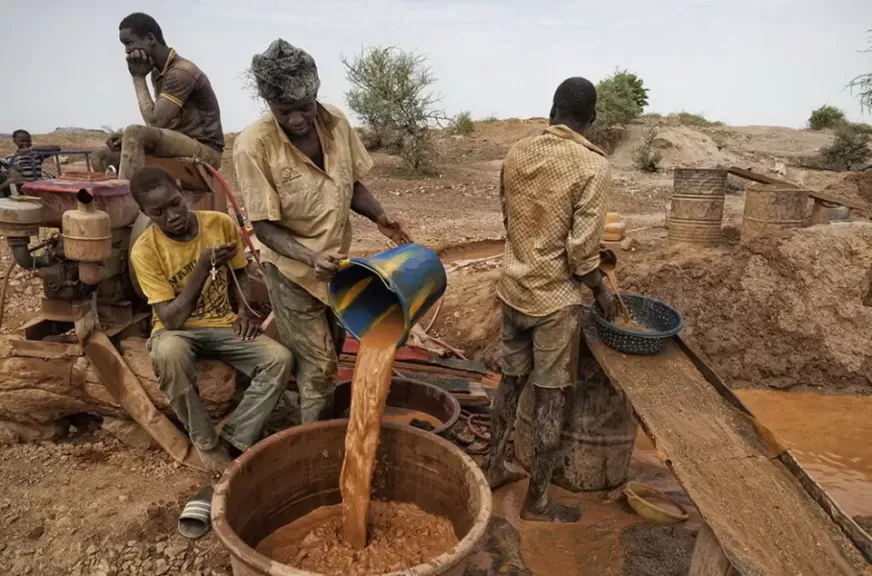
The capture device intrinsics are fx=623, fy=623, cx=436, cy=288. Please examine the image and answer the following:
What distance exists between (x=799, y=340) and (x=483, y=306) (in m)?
2.73

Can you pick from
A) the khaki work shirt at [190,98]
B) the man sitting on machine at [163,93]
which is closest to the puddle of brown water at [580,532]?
the man sitting on machine at [163,93]

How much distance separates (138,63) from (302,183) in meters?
1.96

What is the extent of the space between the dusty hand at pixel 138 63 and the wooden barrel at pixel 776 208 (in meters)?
5.57

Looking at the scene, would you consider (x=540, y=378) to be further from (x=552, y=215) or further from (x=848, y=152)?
(x=848, y=152)

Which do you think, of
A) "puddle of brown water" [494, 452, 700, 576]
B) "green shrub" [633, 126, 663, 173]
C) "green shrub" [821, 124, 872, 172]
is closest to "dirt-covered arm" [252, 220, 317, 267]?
"puddle of brown water" [494, 452, 700, 576]

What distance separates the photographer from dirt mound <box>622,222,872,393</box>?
5.23 meters

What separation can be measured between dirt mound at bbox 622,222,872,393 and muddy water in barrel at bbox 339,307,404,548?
149 inches

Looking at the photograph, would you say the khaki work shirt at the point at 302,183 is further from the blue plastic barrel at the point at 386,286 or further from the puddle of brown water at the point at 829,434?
the puddle of brown water at the point at 829,434

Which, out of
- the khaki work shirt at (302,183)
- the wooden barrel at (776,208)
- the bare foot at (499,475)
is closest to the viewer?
the khaki work shirt at (302,183)

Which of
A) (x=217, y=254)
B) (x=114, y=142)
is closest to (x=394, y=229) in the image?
(x=217, y=254)

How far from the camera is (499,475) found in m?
3.38

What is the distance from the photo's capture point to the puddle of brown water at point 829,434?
378 cm

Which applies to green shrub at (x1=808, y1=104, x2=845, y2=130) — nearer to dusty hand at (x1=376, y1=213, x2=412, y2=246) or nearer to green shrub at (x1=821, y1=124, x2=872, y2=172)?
green shrub at (x1=821, y1=124, x2=872, y2=172)

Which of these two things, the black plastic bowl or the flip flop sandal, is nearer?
the flip flop sandal
